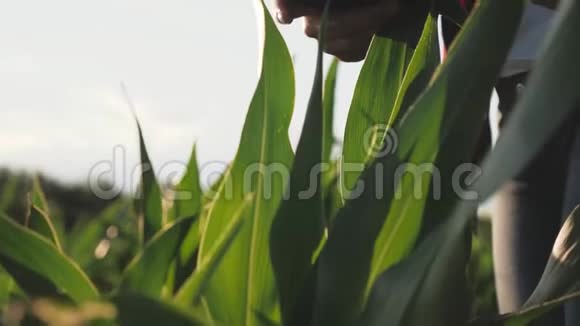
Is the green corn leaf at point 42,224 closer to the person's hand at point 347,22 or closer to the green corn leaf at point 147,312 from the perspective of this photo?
the green corn leaf at point 147,312

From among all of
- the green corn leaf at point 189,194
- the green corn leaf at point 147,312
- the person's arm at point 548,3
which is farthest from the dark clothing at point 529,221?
the green corn leaf at point 147,312

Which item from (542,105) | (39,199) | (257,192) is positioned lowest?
(39,199)

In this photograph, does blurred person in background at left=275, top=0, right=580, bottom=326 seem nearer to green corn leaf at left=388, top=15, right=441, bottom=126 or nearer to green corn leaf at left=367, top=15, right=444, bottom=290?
green corn leaf at left=388, top=15, right=441, bottom=126

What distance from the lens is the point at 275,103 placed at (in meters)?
0.68

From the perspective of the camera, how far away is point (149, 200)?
2.25 ft

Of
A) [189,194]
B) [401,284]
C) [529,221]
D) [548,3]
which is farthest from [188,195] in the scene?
[529,221]

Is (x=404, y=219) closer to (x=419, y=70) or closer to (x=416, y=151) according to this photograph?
(x=416, y=151)

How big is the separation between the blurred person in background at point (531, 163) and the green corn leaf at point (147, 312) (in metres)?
0.33

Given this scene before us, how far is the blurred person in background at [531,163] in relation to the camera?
0.92 metres

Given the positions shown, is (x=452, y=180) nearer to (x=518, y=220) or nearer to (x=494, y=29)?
(x=494, y=29)

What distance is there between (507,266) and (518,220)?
6 cm

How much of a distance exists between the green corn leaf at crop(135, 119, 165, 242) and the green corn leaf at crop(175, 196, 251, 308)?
15 cm

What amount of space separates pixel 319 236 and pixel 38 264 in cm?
17

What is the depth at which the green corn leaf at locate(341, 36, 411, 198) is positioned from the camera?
0.73m
